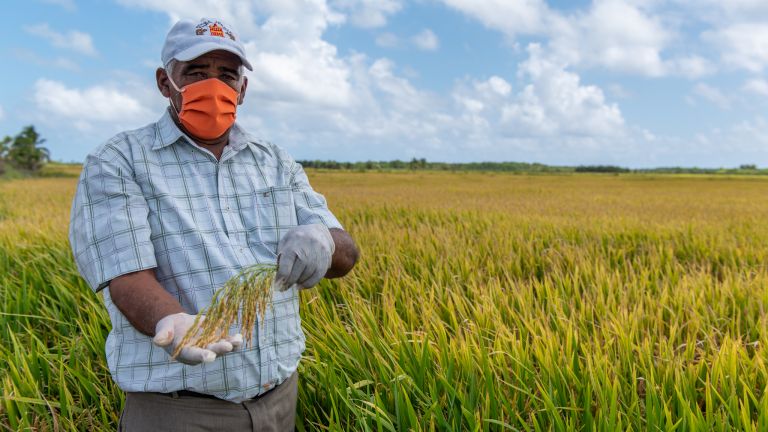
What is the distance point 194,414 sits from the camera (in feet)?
5.13

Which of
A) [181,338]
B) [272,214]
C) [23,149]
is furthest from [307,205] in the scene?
[23,149]

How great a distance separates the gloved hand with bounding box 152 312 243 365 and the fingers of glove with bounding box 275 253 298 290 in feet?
0.68

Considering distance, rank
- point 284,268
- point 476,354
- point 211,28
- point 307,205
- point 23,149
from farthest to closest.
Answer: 1. point 23,149
2. point 476,354
3. point 307,205
4. point 211,28
5. point 284,268

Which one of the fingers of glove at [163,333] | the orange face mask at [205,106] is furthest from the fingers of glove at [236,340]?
the orange face mask at [205,106]

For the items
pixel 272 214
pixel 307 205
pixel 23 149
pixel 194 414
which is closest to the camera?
pixel 194 414

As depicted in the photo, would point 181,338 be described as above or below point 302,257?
below

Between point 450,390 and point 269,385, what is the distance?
2.10ft

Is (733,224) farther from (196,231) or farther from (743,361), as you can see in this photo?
(196,231)

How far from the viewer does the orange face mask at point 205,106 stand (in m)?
1.67

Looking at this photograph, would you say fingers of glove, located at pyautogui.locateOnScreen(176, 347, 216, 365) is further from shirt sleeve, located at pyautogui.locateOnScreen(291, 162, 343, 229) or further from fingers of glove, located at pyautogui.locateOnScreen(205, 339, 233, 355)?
shirt sleeve, located at pyautogui.locateOnScreen(291, 162, 343, 229)

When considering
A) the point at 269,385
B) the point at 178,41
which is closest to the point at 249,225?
the point at 269,385

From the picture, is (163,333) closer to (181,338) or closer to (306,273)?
(181,338)

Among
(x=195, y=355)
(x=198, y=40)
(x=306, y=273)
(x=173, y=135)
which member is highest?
(x=198, y=40)

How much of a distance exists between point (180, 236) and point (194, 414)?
535 millimetres
